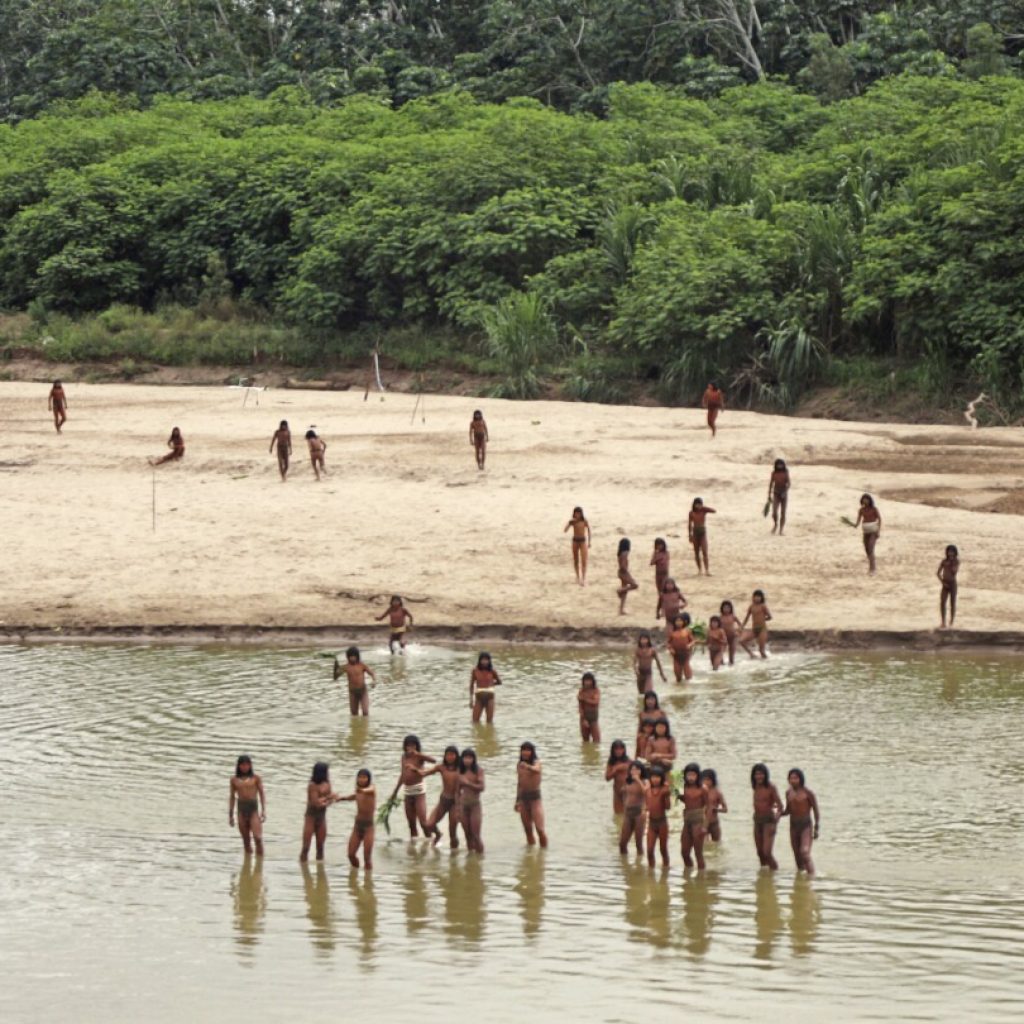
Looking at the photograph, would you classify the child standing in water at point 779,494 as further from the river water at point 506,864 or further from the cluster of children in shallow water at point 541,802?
the cluster of children in shallow water at point 541,802

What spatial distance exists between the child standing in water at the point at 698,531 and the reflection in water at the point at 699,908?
347 inches

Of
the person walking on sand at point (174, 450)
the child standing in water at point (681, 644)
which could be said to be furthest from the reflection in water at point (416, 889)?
the person walking on sand at point (174, 450)

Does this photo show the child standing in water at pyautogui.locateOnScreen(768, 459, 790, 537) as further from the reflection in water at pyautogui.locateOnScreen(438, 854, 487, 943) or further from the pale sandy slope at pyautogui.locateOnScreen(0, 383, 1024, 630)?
the reflection in water at pyautogui.locateOnScreen(438, 854, 487, 943)

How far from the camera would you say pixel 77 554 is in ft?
79.9

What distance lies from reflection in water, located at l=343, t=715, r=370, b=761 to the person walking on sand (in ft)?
40.0

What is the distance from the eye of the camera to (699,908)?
13062 millimetres

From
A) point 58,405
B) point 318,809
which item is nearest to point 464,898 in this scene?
point 318,809

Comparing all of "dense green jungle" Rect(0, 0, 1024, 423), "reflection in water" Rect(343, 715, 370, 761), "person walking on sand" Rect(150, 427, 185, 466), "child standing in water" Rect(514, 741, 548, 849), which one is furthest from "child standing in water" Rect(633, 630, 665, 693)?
"dense green jungle" Rect(0, 0, 1024, 423)

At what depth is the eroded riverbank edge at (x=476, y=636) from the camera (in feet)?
66.7

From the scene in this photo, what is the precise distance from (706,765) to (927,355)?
20282mm

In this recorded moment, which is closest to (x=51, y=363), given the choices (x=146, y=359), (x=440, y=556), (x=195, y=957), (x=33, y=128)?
(x=146, y=359)

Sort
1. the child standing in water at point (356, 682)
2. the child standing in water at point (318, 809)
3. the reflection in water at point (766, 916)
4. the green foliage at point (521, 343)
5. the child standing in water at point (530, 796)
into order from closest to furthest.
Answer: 1. the reflection in water at point (766, 916)
2. the child standing in water at point (318, 809)
3. the child standing in water at point (530, 796)
4. the child standing in water at point (356, 682)
5. the green foliage at point (521, 343)

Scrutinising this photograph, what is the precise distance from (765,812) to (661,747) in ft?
5.10

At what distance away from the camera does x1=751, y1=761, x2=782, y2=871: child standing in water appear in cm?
Result: 1360
